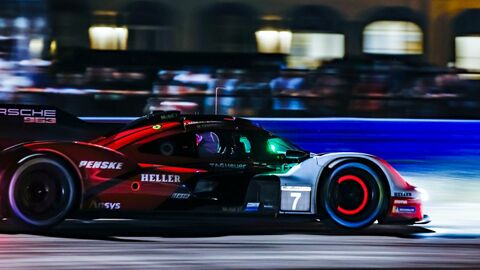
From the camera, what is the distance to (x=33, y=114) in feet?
22.7

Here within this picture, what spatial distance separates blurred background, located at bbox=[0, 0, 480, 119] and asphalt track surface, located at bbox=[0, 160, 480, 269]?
4.08 meters

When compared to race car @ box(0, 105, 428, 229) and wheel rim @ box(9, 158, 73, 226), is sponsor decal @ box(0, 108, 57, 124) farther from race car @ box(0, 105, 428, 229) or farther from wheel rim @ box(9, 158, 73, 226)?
wheel rim @ box(9, 158, 73, 226)

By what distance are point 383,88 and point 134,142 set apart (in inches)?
246

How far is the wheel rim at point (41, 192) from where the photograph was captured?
643cm

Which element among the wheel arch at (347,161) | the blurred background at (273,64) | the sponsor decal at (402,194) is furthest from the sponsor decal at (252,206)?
the blurred background at (273,64)

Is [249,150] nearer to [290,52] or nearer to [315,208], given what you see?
[315,208]

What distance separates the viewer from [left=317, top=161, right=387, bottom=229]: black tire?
6.87 m

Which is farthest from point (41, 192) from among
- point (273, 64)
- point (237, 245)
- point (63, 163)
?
→ point (273, 64)

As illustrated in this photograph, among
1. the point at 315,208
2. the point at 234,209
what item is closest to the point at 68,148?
the point at 234,209

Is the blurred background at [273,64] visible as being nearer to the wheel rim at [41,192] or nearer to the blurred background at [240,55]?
the blurred background at [240,55]

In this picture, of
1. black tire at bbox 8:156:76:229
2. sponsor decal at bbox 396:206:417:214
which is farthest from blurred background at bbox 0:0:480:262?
black tire at bbox 8:156:76:229

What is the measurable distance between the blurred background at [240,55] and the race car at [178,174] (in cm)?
451

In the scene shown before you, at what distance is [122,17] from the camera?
37.0 feet

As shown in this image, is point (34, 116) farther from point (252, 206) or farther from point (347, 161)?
point (347, 161)
